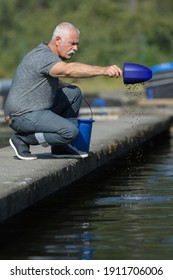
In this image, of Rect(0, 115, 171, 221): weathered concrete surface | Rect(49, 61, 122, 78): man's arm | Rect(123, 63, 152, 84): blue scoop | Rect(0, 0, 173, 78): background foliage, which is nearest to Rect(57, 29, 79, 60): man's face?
Rect(49, 61, 122, 78): man's arm

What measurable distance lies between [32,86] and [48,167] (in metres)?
0.92

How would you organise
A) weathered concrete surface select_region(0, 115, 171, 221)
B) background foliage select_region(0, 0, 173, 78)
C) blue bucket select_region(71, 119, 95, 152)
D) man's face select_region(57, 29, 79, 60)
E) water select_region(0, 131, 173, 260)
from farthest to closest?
→ background foliage select_region(0, 0, 173, 78) < blue bucket select_region(71, 119, 95, 152) < man's face select_region(57, 29, 79, 60) < weathered concrete surface select_region(0, 115, 171, 221) < water select_region(0, 131, 173, 260)

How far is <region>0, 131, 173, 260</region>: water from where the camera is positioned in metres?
7.69

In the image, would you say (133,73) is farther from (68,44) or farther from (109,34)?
(109,34)

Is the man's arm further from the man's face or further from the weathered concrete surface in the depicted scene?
the weathered concrete surface

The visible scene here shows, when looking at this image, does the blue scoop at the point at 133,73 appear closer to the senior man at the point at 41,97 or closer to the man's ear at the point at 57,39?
the senior man at the point at 41,97

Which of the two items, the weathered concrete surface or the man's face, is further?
the man's face

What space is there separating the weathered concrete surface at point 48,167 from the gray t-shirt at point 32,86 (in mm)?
493

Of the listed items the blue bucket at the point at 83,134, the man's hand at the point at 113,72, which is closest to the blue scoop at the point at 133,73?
the man's hand at the point at 113,72

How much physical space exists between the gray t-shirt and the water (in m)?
0.85

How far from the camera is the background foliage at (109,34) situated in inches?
1625

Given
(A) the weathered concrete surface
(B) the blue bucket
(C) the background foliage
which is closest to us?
(A) the weathered concrete surface

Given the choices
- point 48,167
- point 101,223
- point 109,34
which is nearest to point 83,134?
point 48,167

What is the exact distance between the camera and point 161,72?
80.3 feet
